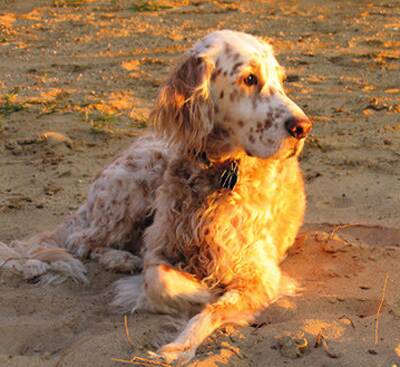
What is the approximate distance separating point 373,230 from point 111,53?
248 inches

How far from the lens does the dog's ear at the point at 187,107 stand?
14.5ft

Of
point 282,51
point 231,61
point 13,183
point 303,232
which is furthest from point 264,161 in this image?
point 282,51

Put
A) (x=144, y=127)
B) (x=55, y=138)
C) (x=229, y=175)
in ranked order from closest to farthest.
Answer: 1. (x=229, y=175)
2. (x=55, y=138)
3. (x=144, y=127)

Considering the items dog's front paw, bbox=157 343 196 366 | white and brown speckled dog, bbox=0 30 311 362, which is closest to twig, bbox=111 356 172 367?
dog's front paw, bbox=157 343 196 366

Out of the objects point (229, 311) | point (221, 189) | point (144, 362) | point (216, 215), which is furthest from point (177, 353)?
point (221, 189)

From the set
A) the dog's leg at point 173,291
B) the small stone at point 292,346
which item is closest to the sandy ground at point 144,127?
the small stone at point 292,346

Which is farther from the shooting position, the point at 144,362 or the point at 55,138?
the point at 55,138

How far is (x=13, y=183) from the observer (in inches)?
273

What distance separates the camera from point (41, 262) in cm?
527

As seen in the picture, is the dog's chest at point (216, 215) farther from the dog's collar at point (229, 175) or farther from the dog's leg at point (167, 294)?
the dog's leg at point (167, 294)

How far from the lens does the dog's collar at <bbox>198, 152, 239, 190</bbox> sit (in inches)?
178

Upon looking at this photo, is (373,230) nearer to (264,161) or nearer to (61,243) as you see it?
(264,161)

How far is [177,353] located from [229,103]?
→ 4.74 ft

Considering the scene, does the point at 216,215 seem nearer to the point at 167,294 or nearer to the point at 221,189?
the point at 221,189
